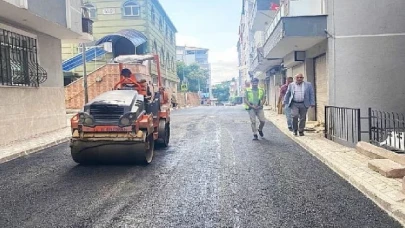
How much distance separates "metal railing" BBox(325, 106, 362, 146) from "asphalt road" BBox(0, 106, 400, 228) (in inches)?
70.1

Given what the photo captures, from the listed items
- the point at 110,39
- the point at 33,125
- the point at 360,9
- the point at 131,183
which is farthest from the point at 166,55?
the point at 131,183

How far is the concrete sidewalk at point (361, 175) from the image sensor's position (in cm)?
475

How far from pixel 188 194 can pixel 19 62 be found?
31.4 ft

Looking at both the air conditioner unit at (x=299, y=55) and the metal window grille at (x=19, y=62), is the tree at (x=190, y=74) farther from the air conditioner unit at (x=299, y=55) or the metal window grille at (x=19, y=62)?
the metal window grille at (x=19, y=62)

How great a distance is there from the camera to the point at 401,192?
5.16 m

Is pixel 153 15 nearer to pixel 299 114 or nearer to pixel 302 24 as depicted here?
pixel 302 24

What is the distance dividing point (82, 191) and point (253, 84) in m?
6.96

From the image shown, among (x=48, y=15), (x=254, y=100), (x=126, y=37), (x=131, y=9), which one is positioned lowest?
(x=254, y=100)

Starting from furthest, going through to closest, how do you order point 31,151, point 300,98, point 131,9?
1. point 131,9
2. point 300,98
3. point 31,151

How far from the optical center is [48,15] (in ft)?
39.8

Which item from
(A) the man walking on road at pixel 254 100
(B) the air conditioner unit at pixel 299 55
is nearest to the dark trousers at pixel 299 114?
(A) the man walking on road at pixel 254 100

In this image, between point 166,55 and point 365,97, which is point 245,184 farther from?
point 166,55

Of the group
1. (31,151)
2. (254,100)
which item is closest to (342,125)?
(254,100)

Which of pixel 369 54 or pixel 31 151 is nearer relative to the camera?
pixel 31 151
